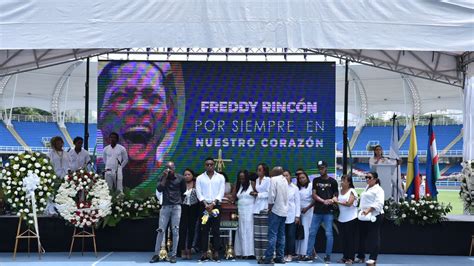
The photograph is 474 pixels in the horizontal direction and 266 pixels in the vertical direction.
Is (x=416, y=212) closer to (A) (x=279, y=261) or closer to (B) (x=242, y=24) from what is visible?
(A) (x=279, y=261)

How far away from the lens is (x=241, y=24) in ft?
34.7

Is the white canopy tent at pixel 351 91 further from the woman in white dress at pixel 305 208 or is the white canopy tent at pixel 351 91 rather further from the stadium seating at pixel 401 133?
the woman in white dress at pixel 305 208

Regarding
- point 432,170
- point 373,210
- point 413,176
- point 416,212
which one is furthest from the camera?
point 432,170

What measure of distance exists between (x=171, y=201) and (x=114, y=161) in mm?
2760

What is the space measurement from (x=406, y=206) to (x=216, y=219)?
374 centimetres

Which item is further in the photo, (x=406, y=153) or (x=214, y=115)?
(x=406, y=153)

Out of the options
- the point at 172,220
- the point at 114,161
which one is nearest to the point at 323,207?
the point at 172,220

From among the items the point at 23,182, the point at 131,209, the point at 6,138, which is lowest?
the point at 131,209

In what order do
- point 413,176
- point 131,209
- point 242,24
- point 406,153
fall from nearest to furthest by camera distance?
point 242,24, point 131,209, point 413,176, point 406,153

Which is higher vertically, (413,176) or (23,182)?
(413,176)

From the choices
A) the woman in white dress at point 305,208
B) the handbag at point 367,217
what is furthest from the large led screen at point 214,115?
the handbag at point 367,217

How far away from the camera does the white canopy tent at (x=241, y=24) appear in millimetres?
10539

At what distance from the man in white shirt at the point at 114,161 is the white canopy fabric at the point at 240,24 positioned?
3.32 m

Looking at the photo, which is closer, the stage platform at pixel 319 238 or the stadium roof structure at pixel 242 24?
the stadium roof structure at pixel 242 24
